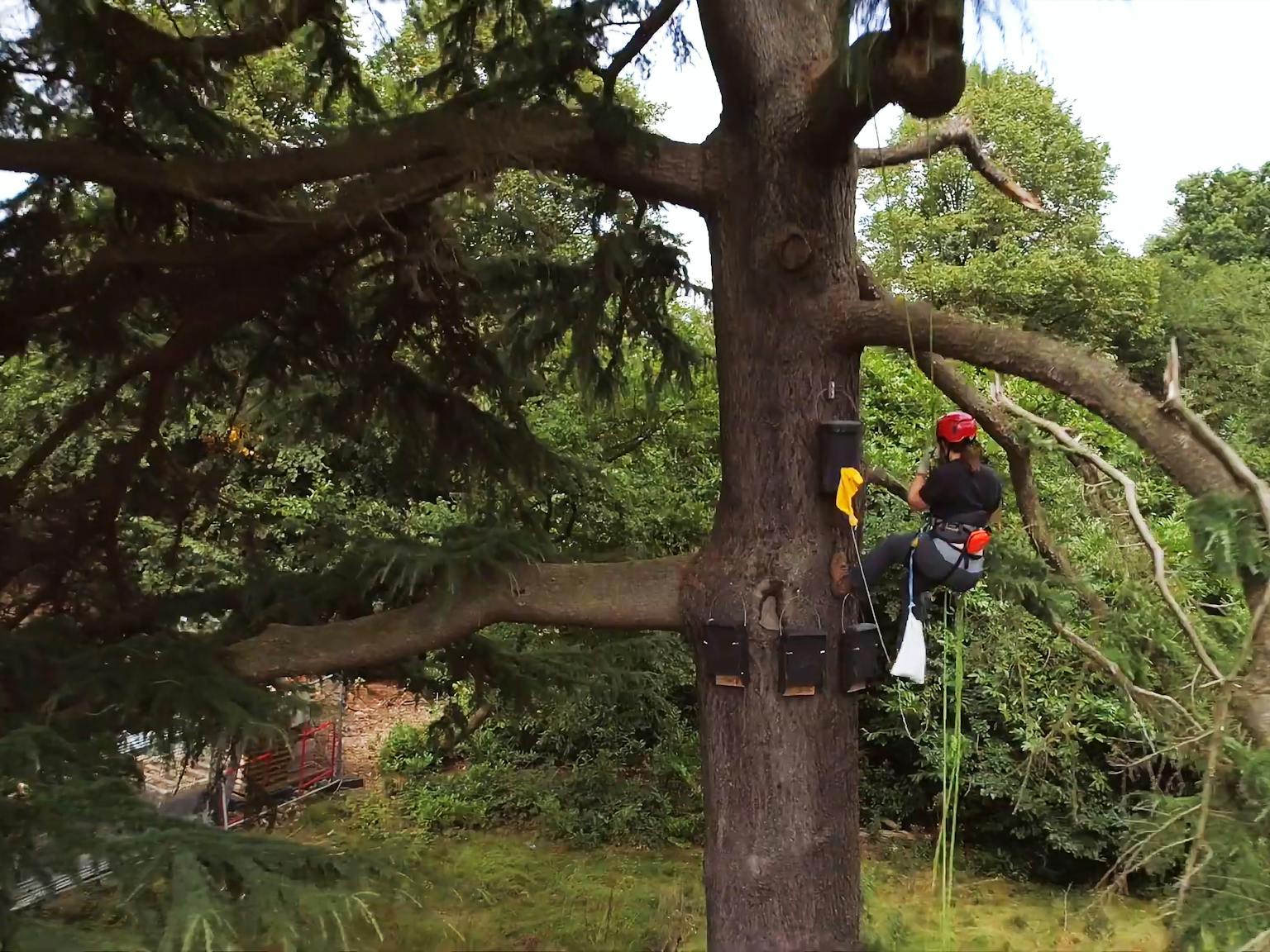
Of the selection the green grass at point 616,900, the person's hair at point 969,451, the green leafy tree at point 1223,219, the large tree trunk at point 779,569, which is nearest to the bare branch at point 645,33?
the large tree trunk at point 779,569

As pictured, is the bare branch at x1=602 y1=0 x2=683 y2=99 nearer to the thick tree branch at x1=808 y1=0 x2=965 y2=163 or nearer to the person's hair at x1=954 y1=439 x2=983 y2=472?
the thick tree branch at x1=808 y1=0 x2=965 y2=163

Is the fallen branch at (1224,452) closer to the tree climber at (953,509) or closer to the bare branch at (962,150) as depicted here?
the tree climber at (953,509)

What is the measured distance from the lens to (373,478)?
968 cm

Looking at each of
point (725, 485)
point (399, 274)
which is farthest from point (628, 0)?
point (725, 485)

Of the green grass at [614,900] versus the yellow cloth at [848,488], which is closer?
the yellow cloth at [848,488]

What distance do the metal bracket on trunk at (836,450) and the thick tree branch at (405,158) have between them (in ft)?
4.30

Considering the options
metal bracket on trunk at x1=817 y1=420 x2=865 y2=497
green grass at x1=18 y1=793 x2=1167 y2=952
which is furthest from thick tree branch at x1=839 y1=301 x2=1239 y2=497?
green grass at x1=18 y1=793 x2=1167 y2=952

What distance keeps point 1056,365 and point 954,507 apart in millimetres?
1011

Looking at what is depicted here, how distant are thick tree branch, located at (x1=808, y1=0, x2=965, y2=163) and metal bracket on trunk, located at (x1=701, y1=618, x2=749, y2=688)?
6.36ft

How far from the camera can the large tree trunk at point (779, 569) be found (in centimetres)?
363

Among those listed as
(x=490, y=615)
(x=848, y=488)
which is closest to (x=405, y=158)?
(x=490, y=615)

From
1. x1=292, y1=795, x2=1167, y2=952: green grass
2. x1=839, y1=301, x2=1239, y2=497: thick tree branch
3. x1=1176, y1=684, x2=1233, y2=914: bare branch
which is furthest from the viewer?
x1=292, y1=795, x2=1167, y2=952: green grass

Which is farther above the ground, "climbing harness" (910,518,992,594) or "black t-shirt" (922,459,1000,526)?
"black t-shirt" (922,459,1000,526)

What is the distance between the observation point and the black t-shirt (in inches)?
155
